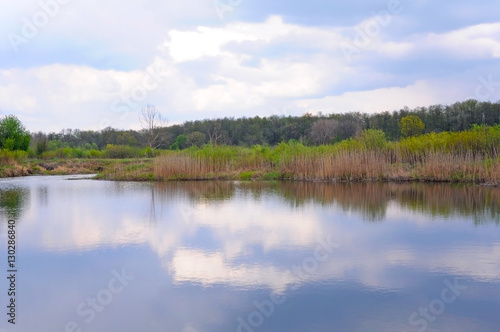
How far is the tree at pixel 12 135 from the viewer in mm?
33500

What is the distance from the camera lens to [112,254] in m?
7.11

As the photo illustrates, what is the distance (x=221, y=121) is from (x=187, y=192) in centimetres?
4408

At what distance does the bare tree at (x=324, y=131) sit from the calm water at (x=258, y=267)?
106 ft

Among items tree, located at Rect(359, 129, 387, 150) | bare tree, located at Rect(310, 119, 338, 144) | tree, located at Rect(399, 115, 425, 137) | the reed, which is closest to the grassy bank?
the reed

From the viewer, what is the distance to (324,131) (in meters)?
45.0

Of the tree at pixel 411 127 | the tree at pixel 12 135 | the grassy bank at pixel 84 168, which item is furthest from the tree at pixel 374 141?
the tree at pixel 12 135

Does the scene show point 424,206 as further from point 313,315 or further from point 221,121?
point 221,121

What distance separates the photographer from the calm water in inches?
183

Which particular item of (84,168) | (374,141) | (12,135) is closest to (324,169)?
(374,141)

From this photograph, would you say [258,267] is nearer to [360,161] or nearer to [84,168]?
[360,161]

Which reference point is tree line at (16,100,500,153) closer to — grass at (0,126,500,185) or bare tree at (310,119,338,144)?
bare tree at (310,119,338,144)

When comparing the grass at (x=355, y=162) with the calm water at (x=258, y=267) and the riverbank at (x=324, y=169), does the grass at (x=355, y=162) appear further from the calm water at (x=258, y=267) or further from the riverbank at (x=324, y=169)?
the calm water at (x=258, y=267)

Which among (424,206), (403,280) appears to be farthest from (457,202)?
(403,280)

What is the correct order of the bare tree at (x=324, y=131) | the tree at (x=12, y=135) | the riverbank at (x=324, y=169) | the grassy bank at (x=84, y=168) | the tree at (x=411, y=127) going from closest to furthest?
1. the riverbank at (x=324, y=169)
2. the grassy bank at (x=84, y=168)
3. the tree at (x=12, y=135)
4. the tree at (x=411, y=127)
5. the bare tree at (x=324, y=131)
